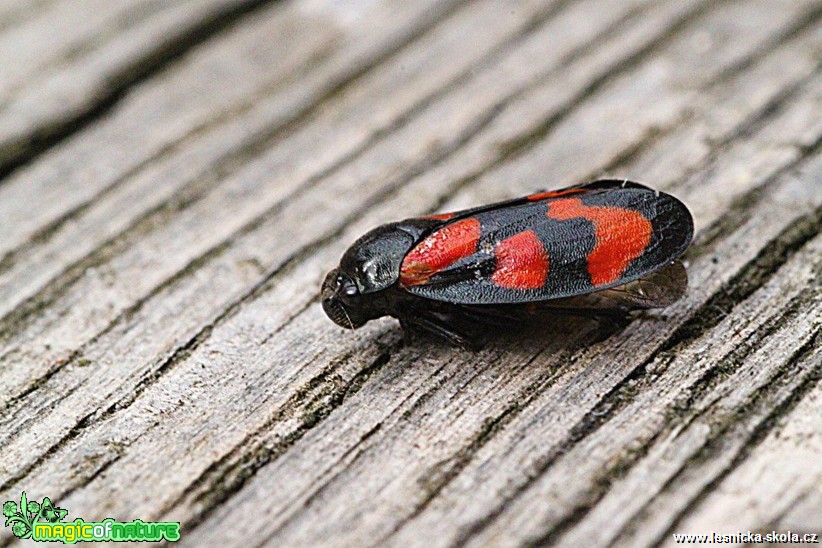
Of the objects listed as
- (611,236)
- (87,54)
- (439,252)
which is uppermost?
(87,54)

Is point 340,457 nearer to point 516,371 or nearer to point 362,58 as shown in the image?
point 516,371

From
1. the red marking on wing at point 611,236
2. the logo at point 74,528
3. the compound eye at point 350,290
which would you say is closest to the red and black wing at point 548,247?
the red marking on wing at point 611,236

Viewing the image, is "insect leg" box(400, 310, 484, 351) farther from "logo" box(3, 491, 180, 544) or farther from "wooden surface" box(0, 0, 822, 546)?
"logo" box(3, 491, 180, 544)

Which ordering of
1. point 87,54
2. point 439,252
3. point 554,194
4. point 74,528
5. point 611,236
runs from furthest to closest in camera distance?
point 87,54 → point 554,194 → point 439,252 → point 611,236 → point 74,528

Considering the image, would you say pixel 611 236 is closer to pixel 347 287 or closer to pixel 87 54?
pixel 347 287

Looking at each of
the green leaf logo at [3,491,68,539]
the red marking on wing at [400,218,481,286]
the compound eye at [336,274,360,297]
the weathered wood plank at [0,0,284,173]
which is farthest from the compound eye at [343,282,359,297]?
the weathered wood plank at [0,0,284,173]

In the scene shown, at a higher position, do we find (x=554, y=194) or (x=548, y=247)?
(x=554, y=194)

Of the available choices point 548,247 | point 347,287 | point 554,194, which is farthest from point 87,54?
point 548,247

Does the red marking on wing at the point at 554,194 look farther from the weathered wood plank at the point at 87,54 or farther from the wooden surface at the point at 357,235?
the weathered wood plank at the point at 87,54
